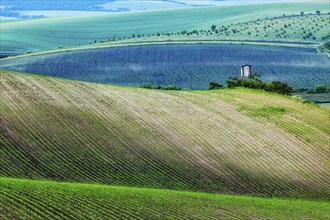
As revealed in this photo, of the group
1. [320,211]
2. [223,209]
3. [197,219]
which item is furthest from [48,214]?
[320,211]

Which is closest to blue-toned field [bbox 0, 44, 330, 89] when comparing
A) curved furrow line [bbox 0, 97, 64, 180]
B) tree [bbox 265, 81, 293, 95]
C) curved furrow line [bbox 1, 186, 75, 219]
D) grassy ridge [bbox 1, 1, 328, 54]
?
tree [bbox 265, 81, 293, 95]

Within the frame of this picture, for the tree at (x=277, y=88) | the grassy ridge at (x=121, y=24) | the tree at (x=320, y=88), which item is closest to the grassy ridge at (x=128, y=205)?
the tree at (x=277, y=88)

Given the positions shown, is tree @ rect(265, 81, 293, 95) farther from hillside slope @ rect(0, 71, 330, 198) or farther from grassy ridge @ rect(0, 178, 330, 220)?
grassy ridge @ rect(0, 178, 330, 220)

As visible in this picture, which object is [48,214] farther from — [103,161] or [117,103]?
[117,103]

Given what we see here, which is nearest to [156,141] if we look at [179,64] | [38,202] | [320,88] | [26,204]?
[38,202]

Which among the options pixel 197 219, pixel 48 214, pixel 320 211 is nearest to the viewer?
pixel 48 214
